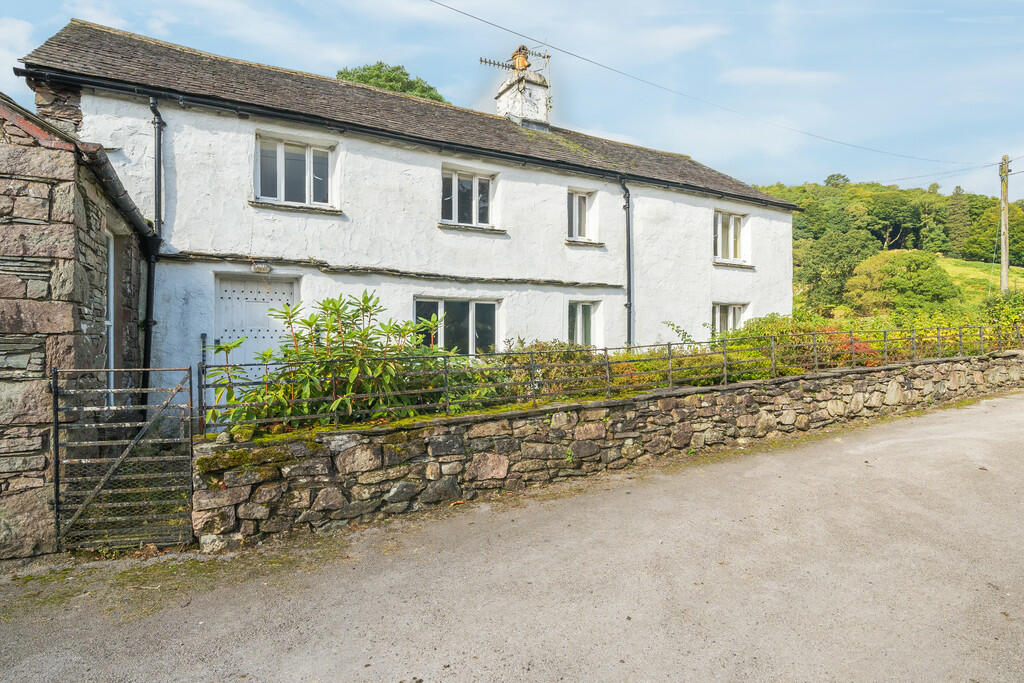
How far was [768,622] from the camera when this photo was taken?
12.7ft

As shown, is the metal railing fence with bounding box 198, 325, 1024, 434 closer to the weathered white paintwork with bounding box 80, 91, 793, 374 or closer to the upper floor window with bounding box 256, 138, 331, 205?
the weathered white paintwork with bounding box 80, 91, 793, 374

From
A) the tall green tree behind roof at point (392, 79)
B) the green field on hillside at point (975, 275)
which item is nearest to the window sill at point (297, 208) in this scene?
the tall green tree behind roof at point (392, 79)

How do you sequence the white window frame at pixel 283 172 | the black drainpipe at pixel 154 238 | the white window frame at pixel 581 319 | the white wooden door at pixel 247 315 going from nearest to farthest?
1. the black drainpipe at pixel 154 238
2. the white wooden door at pixel 247 315
3. the white window frame at pixel 283 172
4. the white window frame at pixel 581 319

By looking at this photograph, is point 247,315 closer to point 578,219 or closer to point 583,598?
point 583,598

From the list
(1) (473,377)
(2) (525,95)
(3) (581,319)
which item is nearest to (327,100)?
(2) (525,95)

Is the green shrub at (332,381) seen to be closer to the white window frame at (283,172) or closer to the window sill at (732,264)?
the white window frame at (283,172)

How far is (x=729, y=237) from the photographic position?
1563cm

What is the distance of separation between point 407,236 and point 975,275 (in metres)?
60.7

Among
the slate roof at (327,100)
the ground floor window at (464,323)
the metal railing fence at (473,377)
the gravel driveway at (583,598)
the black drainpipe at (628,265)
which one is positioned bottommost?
the gravel driveway at (583,598)

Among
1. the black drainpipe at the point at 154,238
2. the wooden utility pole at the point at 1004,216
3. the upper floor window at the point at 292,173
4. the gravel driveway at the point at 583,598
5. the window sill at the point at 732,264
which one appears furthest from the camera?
the wooden utility pole at the point at 1004,216

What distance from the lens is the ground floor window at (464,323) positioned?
11117 millimetres

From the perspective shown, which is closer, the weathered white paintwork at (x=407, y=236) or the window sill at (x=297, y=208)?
the weathered white paintwork at (x=407, y=236)

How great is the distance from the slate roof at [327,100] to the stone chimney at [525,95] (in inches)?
16.4

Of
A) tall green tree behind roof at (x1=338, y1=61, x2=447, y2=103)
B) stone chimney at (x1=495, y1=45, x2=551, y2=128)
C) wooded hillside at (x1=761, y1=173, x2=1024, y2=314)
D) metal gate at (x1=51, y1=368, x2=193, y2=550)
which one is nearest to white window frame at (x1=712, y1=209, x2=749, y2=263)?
stone chimney at (x1=495, y1=45, x2=551, y2=128)
